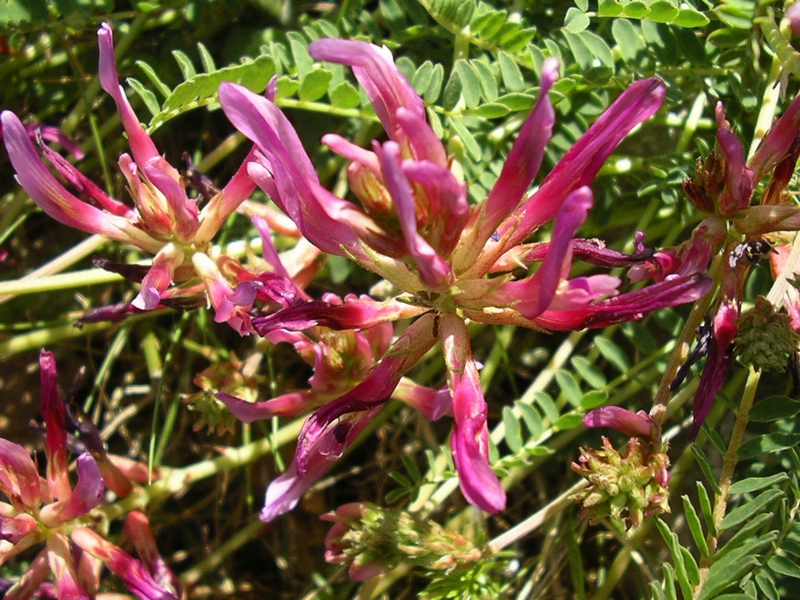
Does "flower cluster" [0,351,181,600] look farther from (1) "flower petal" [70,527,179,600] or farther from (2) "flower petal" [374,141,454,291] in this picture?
→ (2) "flower petal" [374,141,454,291]

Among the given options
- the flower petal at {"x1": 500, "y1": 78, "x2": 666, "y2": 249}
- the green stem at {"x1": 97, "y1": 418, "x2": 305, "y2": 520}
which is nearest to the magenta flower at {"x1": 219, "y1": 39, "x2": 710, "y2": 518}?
the flower petal at {"x1": 500, "y1": 78, "x2": 666, "y2": 249}

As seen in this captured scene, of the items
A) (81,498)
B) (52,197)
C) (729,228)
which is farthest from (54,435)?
(729,228)

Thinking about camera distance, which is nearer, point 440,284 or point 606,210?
point 440,284

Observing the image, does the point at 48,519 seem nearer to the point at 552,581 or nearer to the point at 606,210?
the point at 552,581

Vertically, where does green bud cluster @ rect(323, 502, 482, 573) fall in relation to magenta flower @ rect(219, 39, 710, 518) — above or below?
below

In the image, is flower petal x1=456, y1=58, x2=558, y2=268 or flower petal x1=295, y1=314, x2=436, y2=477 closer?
flower petal x1=456, y1=58, x2=558, y2=268

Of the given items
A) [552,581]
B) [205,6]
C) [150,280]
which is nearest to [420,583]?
[552,581]
